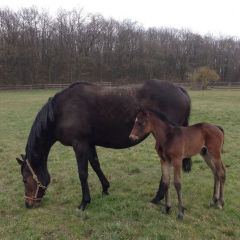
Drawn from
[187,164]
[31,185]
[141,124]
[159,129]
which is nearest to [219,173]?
[187,164]

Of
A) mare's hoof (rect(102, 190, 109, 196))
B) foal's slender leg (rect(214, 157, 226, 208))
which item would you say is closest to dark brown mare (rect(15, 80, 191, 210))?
mare's hoof (rect(102, 190, 109, 196))

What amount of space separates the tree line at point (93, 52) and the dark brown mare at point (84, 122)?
5372 cm

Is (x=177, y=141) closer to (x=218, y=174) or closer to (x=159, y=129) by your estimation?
(x=159, y=129)

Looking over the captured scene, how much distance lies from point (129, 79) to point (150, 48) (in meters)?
10.4

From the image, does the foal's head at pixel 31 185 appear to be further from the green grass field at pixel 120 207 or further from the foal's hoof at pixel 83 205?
the foal's hoof at pixel 83 205

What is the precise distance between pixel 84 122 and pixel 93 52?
62.3 m

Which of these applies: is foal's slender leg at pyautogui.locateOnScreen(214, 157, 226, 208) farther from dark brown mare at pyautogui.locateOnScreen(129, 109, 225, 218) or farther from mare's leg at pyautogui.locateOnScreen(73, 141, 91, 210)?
mare's leg at pyautogui.locateOnScreen(73, 141, 91, 210)

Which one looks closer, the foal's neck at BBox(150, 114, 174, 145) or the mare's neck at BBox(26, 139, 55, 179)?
the foal's neck at BBox(150, 114, 174, 145)

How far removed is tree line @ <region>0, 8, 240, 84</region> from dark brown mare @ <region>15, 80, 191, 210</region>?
5372 cm

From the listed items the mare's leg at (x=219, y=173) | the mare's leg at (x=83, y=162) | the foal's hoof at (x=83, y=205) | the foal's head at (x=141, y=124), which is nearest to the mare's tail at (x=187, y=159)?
the mare's leg at (x=219, y=173)

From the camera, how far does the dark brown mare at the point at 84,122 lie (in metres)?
5.54

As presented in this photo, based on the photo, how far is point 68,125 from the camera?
549cm

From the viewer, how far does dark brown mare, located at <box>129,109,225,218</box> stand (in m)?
5.00

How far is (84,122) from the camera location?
18.2 ft
